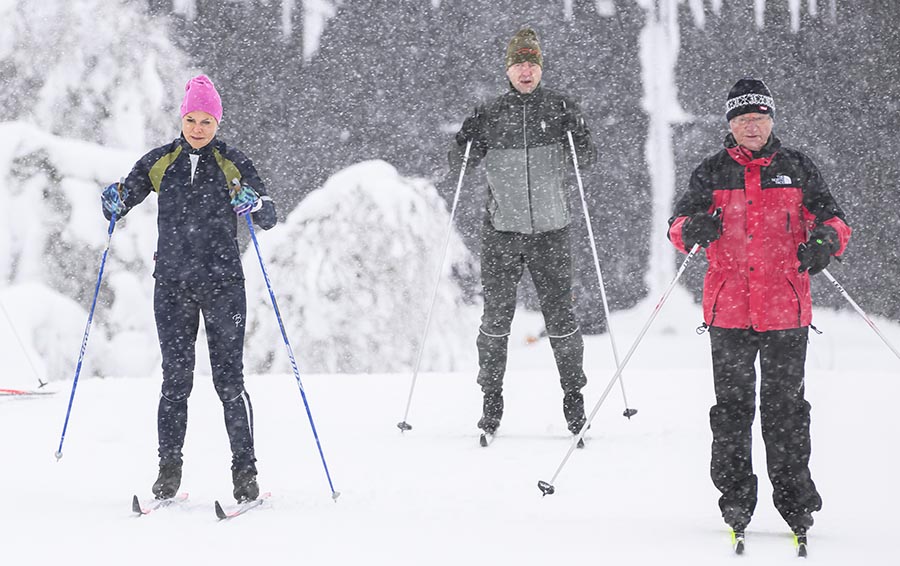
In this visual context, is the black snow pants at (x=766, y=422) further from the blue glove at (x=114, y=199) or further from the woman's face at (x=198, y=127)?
the blue glove at (x=114, y=199)

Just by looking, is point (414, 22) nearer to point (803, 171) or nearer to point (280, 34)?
point (280, 34)

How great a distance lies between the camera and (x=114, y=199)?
143 inches

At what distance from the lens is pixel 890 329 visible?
1034cm

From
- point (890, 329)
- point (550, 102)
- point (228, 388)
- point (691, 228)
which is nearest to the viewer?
point (691, 228)

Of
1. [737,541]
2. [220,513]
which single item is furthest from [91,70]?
[737,541]

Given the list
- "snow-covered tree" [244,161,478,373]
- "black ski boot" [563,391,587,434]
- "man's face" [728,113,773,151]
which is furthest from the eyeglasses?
"snow-covered tree" [244,161,478,373]

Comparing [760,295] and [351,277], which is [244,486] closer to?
[760,295]

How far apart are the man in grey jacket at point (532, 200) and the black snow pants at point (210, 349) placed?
162 cm

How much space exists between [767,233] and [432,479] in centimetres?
187

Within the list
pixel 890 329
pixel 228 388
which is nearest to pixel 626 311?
pixel 890 329

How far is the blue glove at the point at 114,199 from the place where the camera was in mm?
3621

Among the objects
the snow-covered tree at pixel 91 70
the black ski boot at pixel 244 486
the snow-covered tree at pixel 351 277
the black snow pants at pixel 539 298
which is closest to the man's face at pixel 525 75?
the black snow pants at pixel 539 298

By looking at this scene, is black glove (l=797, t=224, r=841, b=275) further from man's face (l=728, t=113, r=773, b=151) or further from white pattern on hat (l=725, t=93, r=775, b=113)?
white pattern on hat (l=725, t=93, r=775, b=113)

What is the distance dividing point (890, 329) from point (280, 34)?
7742mm
